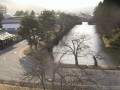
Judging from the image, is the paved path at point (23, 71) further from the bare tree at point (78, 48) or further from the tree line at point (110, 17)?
the tree line at point (110, 17)

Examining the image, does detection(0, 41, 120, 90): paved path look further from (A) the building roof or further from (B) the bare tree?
(A) the building roof

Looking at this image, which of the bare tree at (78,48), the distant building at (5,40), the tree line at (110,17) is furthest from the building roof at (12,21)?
the bare tree at (78,48)

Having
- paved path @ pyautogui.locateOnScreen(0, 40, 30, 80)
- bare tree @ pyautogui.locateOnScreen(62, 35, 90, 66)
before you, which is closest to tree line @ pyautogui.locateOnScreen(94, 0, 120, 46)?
bare tree @ pyautogui.locateOnScreen(62, 35, 90, 66)

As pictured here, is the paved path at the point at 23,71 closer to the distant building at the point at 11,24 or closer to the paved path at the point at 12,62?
the paved path at the point at 12,62

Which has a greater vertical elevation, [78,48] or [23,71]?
[78,48]

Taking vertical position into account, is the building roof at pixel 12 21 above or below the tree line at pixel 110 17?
below

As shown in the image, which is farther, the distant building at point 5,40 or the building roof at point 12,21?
the building roof at point 12,21

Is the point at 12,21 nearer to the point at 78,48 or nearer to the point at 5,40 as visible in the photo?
the point at 5,40

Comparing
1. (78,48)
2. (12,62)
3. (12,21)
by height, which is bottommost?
(12,62)

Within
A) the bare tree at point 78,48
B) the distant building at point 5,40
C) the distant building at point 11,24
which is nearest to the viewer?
the bare tree at point 78,48

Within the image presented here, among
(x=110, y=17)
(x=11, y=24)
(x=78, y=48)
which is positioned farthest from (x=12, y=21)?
(x=78, y=48)

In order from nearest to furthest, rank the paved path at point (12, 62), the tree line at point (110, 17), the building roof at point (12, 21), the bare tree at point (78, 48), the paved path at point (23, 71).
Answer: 1. the paved path at point (23, 71)
2. the paved path at point (12, 62)
3. the bare tree at point (78, 48)
4. the tree line at point (110, 17)
5. the building roof at point (12, 21)
